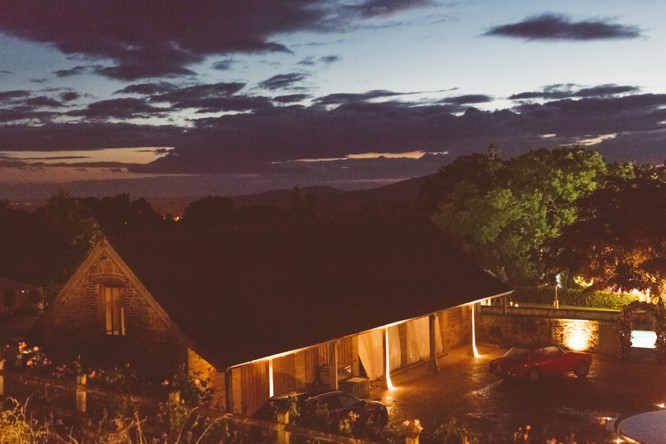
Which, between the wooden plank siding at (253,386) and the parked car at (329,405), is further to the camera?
the wooden plank siding at (253,386)

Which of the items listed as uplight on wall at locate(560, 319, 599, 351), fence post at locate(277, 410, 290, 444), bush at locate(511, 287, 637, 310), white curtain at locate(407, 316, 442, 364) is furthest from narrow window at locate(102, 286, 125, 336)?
bush at locate(511, 287, 637, 310)

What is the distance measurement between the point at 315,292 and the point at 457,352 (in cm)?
1067

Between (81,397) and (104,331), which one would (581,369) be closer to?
(104,331)

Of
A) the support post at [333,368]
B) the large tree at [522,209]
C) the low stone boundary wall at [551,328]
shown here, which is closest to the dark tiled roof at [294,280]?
the support post at [333,368]

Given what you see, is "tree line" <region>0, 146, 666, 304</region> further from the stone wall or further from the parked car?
the parked car

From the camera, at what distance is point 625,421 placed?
1362cm

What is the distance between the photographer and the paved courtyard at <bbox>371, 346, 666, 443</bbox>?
2286 centimetres

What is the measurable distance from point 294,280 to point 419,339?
8.12m

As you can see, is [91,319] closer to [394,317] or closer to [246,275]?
[246,275]

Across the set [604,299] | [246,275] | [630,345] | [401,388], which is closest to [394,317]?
[401,388]

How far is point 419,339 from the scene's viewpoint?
32.3 metres

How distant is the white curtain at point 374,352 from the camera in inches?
1125

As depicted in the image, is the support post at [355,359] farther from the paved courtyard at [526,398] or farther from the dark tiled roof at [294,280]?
the dark tiled roof at [294,280]

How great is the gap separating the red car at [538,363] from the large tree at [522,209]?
16.4m
